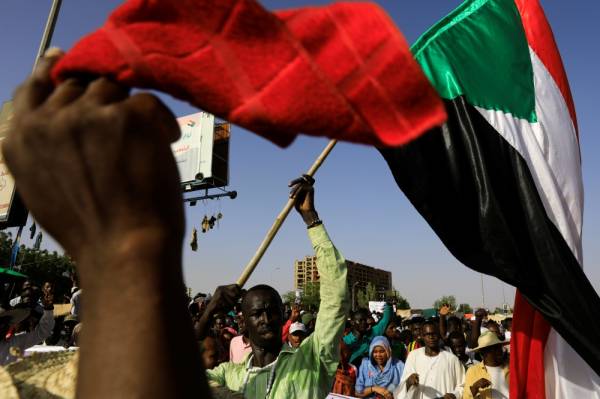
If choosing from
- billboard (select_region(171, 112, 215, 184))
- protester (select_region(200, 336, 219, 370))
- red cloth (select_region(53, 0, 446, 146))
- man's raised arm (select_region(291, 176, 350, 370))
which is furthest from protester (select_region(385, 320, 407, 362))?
billboard (select_region(171, 112, 215, 184))

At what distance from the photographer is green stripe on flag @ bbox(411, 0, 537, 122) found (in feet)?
9.77

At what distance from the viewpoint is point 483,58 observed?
10.2ft

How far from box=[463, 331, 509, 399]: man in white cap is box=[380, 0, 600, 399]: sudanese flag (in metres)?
1.92

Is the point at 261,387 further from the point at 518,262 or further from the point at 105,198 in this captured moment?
the point at 105,198

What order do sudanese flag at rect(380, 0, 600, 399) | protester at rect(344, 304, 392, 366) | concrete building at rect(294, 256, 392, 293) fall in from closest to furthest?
sudanese flag at rect(380, 0, 600, 399)
protester at rect(344, 304, 392, 366)
concrete building at rect(294, 256, 392, 293)

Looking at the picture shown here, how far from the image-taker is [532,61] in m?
3.18

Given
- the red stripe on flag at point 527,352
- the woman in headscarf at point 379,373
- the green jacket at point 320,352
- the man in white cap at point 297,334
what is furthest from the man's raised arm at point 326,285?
the woman in headscarf at point 379,373

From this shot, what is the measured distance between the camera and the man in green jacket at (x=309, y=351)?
270 centimetres

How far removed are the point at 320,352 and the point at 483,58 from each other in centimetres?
224

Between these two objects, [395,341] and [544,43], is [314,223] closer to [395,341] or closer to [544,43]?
[544,43]

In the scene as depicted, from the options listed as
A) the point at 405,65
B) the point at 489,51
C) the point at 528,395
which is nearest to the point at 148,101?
the point at 405,65

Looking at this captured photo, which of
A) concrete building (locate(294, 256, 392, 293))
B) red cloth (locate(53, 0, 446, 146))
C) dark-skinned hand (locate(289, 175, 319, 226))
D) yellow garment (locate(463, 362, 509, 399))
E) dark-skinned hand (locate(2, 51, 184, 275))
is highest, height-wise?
concrete building (locate(294, 256, 392, 293))

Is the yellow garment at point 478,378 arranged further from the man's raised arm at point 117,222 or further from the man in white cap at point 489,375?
the man's raised arm at point 117,222

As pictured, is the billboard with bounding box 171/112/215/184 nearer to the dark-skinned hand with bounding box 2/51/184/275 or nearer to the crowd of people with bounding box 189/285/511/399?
the crowd of people with bounding box 189/285/511/399
